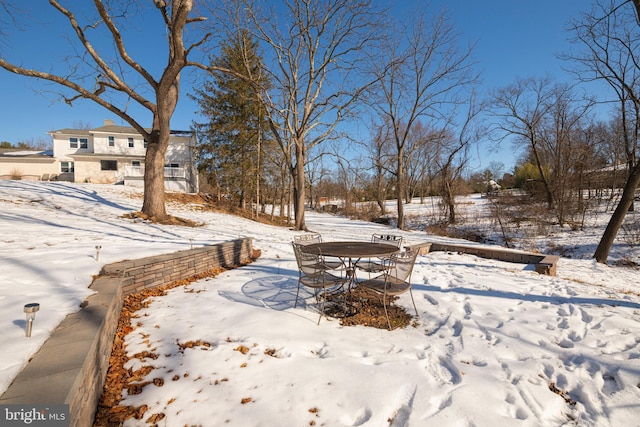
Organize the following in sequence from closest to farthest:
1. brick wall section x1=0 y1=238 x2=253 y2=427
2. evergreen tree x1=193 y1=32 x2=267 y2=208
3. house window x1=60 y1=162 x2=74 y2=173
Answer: brick wall section x1=0 y1=238 x2=253 y2=427
evergreen tree x1=193 y1=32 x2=267 y2=208
house window x1=60 y1=162 x2=74 y2=173

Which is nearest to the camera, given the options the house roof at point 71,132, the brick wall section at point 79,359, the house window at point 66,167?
the brick wall section at point 79,359

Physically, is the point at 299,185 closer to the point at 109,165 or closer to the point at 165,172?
the point at 165,172

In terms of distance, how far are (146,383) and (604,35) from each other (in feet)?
51.8

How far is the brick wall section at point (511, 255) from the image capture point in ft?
22.1

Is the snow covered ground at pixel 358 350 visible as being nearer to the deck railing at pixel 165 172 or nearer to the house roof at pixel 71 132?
the deck railing at pixel 165 172

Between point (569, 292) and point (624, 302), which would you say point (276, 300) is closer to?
point (569, 292)

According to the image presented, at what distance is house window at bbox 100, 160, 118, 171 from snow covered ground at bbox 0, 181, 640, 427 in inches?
941

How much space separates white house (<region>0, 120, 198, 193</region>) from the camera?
81.3ft

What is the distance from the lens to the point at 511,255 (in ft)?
26.7

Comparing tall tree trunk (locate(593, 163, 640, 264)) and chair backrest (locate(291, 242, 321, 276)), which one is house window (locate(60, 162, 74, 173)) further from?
tall tree trunk (locate(593, 163, 640, 264))

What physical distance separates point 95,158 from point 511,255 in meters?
29.7

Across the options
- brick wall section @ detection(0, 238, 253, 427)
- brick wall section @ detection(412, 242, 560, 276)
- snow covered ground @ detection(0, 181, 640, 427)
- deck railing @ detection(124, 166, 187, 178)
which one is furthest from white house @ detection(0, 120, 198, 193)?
brick wall section @ detection(0, 238, 253, 427)

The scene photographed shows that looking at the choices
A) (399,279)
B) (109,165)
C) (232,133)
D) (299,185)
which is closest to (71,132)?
(109,165)

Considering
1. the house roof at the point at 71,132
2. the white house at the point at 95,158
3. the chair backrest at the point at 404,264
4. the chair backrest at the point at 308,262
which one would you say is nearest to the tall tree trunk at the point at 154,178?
the chair backrest at the point at 308,262
